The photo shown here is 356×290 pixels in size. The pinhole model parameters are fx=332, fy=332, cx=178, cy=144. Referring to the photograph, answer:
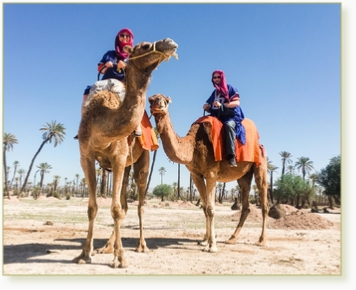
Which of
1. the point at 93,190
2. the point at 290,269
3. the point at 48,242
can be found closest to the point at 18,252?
the point at 48,242

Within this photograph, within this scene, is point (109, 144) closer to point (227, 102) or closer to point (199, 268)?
point (199, 268)

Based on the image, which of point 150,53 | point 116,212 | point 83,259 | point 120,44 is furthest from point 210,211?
point 150,53

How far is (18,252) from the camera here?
17.7 feet

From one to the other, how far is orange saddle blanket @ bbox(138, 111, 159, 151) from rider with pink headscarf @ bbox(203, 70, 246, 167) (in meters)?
1.67

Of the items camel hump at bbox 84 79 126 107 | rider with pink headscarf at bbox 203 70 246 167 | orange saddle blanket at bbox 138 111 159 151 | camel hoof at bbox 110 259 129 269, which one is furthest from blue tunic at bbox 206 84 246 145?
camel hoof at bbox 110 259 129 269

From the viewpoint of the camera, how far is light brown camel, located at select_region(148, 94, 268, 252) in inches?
247

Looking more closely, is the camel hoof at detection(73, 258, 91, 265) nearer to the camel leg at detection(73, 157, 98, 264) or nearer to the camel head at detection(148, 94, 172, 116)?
the camel leg at detection(73, 157, 98, 264)

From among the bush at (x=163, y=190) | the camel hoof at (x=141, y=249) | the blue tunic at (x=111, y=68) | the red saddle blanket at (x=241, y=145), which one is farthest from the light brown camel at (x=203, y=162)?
the bush at (x=163, y=190)

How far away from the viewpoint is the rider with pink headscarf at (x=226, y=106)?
7395mm

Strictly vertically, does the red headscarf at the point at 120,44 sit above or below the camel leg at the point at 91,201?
above

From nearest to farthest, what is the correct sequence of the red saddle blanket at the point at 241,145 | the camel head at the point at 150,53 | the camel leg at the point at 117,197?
1. the camel head at the point at 150,53
2. the camel leg at the point at 117,197
3. the red saddle blanket at the point at 241,145

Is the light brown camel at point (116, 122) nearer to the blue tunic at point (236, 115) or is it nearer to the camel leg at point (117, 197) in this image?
the camel leg at point (117, 197)

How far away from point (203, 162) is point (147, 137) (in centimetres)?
136

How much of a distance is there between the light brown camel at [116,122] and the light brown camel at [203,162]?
1.25 meters
